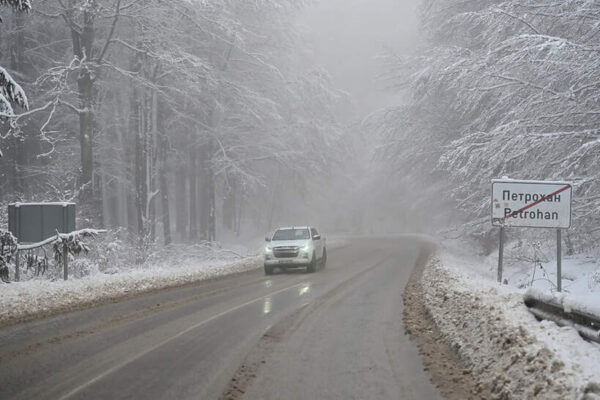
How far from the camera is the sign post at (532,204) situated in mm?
10617

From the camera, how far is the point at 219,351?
284 inches

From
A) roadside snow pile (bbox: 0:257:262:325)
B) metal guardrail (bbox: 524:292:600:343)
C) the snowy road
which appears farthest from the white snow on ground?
metal guardrail (bbox: 524:292:600:343)

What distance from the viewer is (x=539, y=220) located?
1073cm

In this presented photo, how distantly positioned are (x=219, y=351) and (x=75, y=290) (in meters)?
7.04

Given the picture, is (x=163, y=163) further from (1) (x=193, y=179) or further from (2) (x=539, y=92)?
(2) (x=539, y=92)

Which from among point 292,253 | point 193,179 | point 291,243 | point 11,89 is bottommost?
point 292,253

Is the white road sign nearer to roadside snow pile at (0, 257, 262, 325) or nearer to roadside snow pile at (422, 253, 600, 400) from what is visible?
roadside snow pile at (422, 253, 600, 400)

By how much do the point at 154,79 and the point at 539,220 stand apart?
17.1 m

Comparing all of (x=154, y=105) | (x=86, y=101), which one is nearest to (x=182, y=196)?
(x=154, y=105)

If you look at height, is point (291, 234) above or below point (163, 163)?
below

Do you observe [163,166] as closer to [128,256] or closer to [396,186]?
[128,256]

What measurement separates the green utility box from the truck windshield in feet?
28.1

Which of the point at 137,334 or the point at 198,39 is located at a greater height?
the point at 198,39

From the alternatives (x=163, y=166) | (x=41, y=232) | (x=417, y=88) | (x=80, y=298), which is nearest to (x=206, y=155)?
(x=163, y=166)
